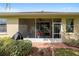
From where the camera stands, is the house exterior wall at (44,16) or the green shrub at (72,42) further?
the house exterior wall at (44,16)

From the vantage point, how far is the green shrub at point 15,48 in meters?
11.8

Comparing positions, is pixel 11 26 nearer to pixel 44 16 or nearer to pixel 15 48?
pixel 44 16

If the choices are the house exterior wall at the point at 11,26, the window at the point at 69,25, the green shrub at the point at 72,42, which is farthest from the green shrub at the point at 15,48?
the window at the point at 69,25

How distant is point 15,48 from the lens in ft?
39.4

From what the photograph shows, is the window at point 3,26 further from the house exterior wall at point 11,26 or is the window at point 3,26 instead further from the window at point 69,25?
the window at point 69,25

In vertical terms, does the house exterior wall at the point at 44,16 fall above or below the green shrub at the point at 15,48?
above

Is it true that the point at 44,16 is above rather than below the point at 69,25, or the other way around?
above

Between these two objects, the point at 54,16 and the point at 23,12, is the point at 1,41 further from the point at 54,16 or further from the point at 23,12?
the point at 54,16

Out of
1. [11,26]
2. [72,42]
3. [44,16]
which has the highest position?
[44,16]

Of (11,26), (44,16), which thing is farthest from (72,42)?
(11,26)

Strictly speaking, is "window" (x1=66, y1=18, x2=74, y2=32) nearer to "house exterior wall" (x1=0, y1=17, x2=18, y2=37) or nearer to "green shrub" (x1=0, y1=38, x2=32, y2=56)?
"house exterior wall" (x1=0, y1=17, x2=18, y2=37)

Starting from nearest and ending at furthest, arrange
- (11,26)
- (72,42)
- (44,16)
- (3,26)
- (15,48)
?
(15,48) → (72,42) → (11,26) → (44,16) → (3,26)

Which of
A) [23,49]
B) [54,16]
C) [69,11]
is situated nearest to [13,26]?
[54,16]

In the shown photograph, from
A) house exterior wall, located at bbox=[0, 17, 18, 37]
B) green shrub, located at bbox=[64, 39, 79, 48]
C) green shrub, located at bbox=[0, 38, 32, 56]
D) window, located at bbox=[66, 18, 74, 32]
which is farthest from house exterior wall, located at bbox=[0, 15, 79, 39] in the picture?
green shrub, located at bbox=[0, 38, 32, 56]
